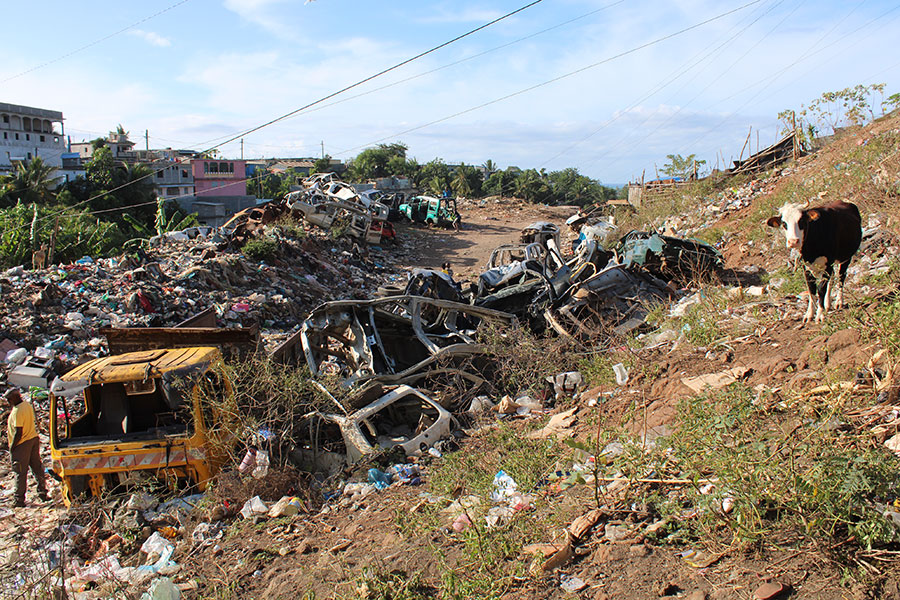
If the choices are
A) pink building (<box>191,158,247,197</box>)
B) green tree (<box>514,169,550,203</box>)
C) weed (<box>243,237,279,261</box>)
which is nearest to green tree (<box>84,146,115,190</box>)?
pink building (<box>191,158,247,197</box>)

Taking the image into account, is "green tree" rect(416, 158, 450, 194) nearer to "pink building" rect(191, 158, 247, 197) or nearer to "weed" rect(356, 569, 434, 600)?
"pink building" rect(191, 158, 247, 197)

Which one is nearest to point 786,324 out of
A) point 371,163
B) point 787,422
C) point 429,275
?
point 787,422

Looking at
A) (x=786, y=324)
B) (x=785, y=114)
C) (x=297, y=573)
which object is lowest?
(x=297, y=573)

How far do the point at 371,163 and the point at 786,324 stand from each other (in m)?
60.4

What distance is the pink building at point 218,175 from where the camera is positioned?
55406 mm

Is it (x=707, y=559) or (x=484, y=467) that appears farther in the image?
(x=484, y=467)

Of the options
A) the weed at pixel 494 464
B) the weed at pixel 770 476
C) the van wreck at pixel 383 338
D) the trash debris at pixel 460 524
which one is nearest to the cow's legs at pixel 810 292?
the weed at pixel 770 476

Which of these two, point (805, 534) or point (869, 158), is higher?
point (869, 158)

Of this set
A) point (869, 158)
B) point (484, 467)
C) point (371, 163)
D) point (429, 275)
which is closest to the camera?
point (484, 467)

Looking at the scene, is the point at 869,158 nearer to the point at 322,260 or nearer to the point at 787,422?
the point at 787,422

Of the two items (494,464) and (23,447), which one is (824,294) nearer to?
(494,464)

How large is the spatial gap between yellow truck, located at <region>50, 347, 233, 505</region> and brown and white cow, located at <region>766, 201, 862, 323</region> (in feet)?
18.6

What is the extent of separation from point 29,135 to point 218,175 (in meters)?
21.5

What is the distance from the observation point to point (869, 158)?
11445mm
